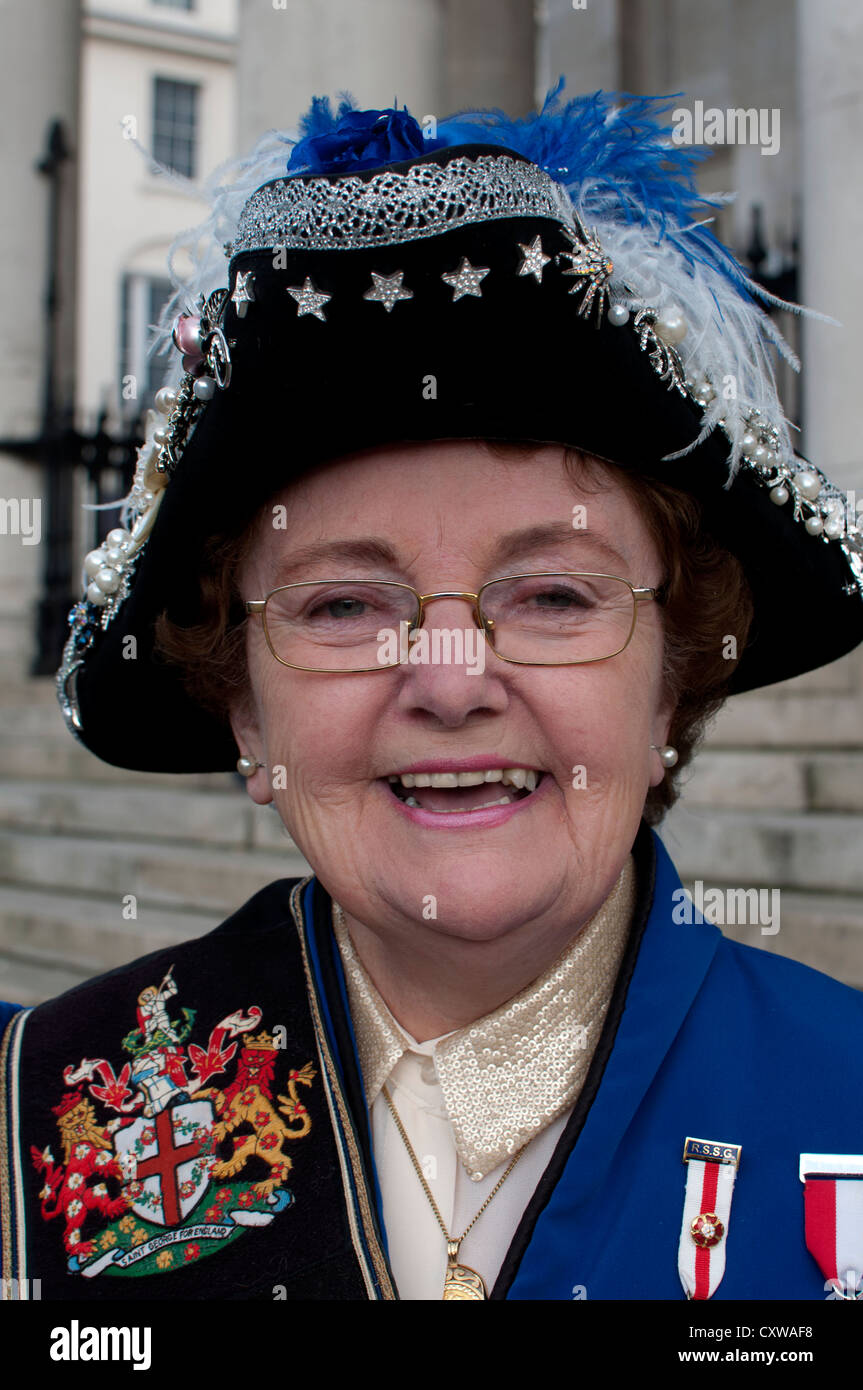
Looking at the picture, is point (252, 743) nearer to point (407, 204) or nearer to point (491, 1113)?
point (491, 1113)

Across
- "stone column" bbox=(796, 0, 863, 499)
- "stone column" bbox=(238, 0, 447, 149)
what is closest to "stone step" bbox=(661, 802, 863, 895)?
"stone column" bbox=(796, 0, 863, 499)

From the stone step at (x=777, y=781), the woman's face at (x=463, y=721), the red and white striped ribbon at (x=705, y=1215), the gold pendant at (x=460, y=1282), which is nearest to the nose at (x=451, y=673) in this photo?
the woman's face at (x=463, y=721)

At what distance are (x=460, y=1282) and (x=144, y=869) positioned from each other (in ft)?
13.6

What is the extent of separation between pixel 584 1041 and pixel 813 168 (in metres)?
4.62

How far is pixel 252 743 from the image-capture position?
1.92 m

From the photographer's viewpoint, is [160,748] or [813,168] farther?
[813,168]

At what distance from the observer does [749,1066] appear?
1658 millimetres

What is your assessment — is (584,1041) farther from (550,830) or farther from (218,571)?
(218,571)

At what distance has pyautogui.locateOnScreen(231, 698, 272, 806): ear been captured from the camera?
5.98 feet

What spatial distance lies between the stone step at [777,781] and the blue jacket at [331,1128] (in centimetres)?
257

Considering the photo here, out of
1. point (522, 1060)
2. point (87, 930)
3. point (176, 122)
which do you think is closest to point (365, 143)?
point (522, 1060)

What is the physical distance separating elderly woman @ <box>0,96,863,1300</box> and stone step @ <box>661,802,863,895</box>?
83.3 inches
